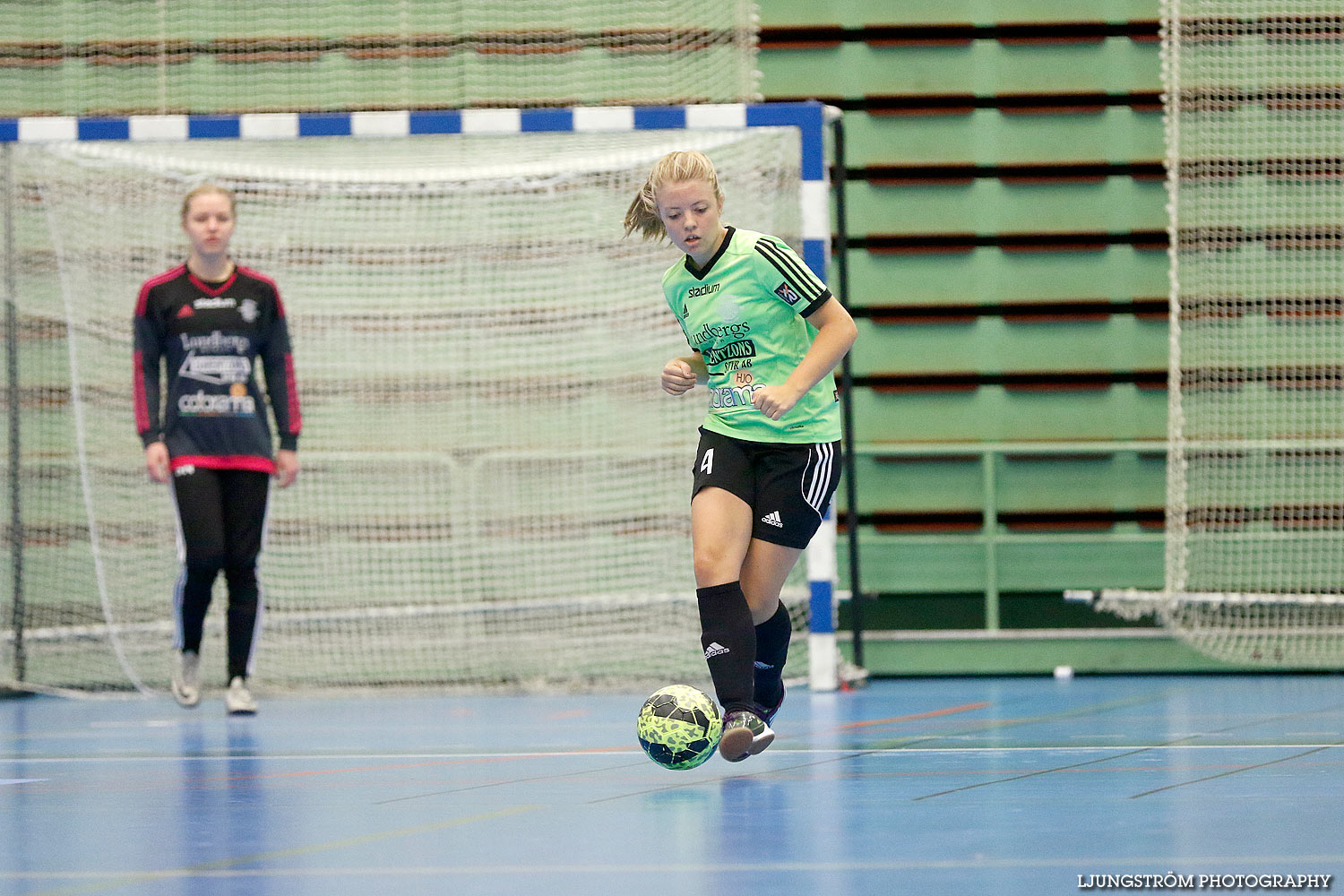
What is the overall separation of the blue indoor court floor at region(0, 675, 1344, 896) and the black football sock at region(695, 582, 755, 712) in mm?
227

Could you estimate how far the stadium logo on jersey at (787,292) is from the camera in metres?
4.14

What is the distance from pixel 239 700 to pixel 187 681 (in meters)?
0.27

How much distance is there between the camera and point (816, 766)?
13.8ft

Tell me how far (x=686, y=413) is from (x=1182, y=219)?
101 inches

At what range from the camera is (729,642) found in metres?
3.98

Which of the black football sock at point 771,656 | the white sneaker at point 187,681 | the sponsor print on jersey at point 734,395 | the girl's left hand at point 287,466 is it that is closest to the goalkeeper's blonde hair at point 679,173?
the sponsor print on jersey at point 734,395

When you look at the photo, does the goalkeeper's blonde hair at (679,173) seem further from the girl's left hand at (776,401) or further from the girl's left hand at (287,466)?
the girl's left hand at (287,466)

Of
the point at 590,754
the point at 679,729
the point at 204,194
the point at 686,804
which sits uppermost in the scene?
the point at 204,194

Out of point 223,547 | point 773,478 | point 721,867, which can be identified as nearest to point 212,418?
point 223,547

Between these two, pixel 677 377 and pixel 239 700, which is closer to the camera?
pixel 677 377

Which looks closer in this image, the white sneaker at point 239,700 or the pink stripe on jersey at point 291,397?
the white sneaker at point 239,700

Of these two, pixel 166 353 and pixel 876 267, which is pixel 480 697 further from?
pixel 876 267

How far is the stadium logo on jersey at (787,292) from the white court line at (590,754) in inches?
51.1

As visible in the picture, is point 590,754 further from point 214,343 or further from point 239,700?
point 214,343
